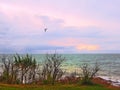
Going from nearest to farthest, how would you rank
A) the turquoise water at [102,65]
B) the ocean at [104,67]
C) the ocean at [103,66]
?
the ocean at [104,67] < the ocean at [103,66] < the turquoise water at [102,65]

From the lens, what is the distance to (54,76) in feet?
125

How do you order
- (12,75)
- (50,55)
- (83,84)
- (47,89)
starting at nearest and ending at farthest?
(47,89) → (83,84) → (12,75) → (50,55)

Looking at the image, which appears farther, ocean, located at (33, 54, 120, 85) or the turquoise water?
the turquoise water

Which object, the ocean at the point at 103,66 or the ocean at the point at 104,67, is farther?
the ocean at the point at 103,66

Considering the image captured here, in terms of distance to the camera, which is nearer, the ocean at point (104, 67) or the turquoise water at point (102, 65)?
the ocean at point (104, 67)

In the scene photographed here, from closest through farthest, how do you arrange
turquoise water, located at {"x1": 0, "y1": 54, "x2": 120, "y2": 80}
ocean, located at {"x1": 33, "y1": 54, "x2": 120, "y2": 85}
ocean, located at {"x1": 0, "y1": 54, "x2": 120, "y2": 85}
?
ocean, located at {"x1": 33, "y1": 54, "x2": 120, "y2": 85}
ocean, located at {"x1": 0, "y1": 54, "x2": 120, "y2": 85}
turquoise water, located at {"x1": 0, "y1": 54, "x2": 120, "y2": 80}

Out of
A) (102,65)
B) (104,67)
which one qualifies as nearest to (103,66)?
(104,67)

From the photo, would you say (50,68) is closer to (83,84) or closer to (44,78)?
(44,78)

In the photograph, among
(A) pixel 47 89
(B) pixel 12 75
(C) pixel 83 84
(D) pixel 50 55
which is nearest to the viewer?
(A) pixel 47 89

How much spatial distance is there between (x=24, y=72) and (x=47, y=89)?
11.6 metres

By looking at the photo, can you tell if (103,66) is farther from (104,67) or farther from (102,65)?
(102,65)

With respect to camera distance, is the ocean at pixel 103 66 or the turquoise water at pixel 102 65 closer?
the ocean at pixel 103 66

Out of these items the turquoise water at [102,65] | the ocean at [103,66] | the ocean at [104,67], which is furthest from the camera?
the turquoise water at [102,65]

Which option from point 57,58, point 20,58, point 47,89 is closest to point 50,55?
point 57,58
